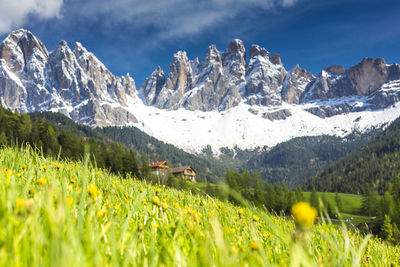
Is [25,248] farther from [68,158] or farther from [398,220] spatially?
[398,220]

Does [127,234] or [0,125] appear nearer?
[127,234]

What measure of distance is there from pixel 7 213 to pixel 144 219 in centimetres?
114

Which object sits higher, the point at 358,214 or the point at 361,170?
the point at 361,170

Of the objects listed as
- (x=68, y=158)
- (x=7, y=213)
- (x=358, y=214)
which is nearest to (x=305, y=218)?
(x=7, y=213)

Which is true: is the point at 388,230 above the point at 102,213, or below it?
below

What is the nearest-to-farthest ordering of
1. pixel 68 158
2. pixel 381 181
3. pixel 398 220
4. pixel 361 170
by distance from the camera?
pixel 68 158, pixel 398 220, pixel 381 181, pixel 361 170

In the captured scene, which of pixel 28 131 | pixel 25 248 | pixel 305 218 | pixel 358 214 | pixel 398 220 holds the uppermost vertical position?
pixel 28 131

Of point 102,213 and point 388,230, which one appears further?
point 388,230

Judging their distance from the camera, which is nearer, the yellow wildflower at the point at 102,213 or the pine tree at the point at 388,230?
the yellow wildflower at the point at 102,213

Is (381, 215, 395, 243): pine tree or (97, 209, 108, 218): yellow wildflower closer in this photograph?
(97, 209, 108, 218): yellow wildflower

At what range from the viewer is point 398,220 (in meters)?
46.4

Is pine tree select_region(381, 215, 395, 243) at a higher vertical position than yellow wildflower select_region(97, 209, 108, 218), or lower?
lower

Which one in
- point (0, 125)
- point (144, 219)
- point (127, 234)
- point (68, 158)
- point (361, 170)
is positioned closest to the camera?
point (127, 234)

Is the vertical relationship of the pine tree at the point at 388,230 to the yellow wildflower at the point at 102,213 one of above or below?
below
